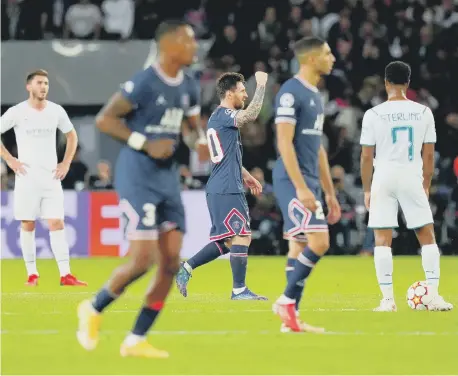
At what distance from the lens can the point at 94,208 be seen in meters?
20.1

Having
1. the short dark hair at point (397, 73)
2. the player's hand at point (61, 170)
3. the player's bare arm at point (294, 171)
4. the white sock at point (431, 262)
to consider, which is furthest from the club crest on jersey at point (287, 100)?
the player's hand at point (61, 170)

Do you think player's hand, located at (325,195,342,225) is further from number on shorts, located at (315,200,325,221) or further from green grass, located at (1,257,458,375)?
green grass, located at (1,257,458,375)

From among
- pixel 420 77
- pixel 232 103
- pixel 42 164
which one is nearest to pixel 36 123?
pixel 42 164

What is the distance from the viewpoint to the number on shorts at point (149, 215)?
793 cm

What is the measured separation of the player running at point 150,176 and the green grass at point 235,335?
1.16 feet

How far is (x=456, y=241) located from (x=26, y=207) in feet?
28.9

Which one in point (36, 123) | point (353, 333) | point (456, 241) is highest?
point (36, 123)

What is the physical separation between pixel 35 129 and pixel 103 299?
642cm

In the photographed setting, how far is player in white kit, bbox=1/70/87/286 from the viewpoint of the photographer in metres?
14.1

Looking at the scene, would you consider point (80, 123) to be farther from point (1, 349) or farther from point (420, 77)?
point (1, 349)

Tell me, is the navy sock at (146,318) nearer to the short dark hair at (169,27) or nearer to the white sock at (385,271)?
the short dark hair at (169,27)

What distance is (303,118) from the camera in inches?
370

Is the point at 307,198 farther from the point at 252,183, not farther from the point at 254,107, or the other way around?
the point at 252,183

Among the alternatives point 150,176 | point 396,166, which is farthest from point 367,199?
point 150,176
